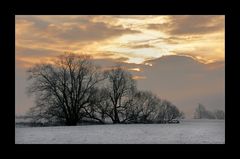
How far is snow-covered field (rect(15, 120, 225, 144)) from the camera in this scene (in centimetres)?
372

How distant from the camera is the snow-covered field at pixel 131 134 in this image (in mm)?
3719

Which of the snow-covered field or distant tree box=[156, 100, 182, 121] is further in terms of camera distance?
distant tree box=[156, 100, 182, 121]

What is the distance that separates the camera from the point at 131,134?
4121 millimetres

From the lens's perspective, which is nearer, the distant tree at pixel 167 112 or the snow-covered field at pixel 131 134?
the snow-covered field at pixel 131 134
